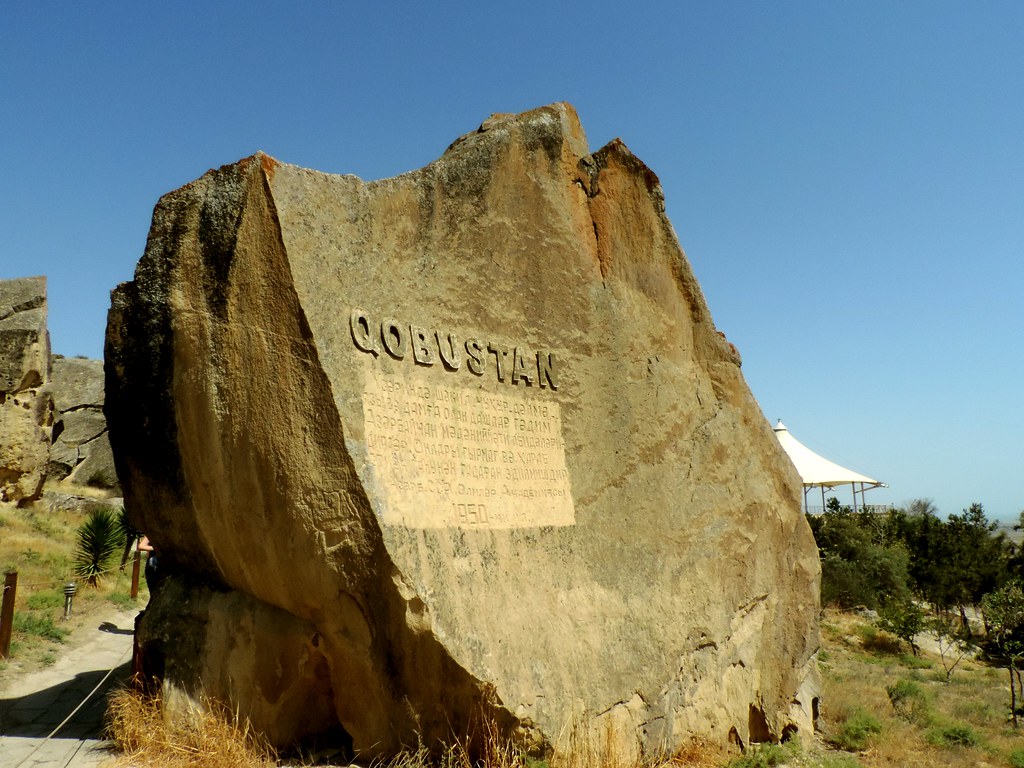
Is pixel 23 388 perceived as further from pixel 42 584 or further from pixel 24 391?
pixel 42 584

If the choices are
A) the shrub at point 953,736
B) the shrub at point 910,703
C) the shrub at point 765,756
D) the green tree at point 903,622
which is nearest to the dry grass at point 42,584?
the shrub at point 765,756

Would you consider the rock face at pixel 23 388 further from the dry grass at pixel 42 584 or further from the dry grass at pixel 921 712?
the dry grass at pixel 921 712

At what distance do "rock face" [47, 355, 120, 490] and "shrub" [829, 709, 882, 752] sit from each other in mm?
18688

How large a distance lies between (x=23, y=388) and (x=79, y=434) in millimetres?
6240

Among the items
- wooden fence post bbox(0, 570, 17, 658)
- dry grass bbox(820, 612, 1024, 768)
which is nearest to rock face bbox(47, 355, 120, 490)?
wooden fence post bbox(0, 570, 17, 658)

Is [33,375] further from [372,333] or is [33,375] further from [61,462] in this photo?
[372,333]

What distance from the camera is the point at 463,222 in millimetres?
5766

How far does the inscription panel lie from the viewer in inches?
193

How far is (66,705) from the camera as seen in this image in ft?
21.3

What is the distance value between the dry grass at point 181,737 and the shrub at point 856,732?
5202 mm

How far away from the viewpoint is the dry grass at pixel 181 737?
177 inches

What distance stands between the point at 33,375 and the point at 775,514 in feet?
46.9

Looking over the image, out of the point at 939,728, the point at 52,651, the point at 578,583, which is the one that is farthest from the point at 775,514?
the point at 52,651

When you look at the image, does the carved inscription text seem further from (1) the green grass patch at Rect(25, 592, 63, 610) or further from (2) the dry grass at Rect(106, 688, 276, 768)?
(1) the green grass patch at Rect(25, 592, 63, 610)
